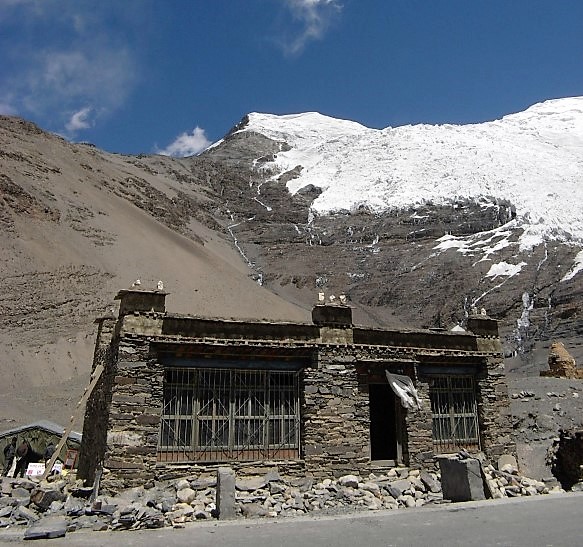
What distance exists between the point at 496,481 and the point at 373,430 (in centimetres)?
447

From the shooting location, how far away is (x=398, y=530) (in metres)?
8.57

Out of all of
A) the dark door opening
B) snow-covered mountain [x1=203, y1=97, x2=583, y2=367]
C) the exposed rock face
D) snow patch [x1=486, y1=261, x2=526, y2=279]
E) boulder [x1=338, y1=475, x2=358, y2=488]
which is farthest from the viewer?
snow patch [x1=486, y1=261, x2=526, y2=279]

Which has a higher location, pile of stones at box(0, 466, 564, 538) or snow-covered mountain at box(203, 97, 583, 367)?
snow-covered mountain at box(203, 97, 583, 367)

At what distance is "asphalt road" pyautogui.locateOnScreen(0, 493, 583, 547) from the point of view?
25.1 ft

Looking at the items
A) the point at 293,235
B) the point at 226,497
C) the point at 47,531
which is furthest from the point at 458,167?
the point at 47,531

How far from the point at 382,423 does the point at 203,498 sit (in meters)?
7.44

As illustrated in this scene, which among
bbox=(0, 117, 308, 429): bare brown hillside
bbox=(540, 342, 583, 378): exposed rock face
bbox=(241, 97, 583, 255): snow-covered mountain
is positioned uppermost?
bbox=(241, 97, 583, 255): snow-covered mountain

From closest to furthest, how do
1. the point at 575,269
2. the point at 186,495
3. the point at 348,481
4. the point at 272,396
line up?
the point at 186,495
the point at 348,481
the point at 272,396
the point at 575,269

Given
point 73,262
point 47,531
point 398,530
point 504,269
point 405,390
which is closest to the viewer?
point 398,530

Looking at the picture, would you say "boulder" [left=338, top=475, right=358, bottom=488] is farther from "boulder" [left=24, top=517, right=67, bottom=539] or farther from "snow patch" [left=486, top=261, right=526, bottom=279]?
"snow patch" [left=486, top=261, right=526, bottom=279]

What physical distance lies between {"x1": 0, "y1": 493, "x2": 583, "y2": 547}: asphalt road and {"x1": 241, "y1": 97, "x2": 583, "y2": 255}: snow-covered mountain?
2515 inches

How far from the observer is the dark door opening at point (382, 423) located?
17.7 m

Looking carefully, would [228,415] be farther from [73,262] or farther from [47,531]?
[73,262]

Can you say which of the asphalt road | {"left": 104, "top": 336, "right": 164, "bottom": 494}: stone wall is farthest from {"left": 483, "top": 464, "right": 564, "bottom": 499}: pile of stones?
{"left": 104, "top": 336, "right": 164, "bottom": 494}: stone wall
